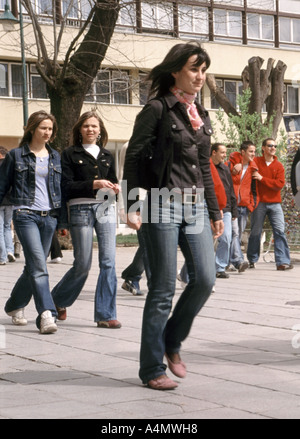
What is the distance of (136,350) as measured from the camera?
7211 mm

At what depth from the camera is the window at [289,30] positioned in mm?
52688

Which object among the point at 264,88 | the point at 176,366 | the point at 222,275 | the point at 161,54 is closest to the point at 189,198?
the point at 176,366

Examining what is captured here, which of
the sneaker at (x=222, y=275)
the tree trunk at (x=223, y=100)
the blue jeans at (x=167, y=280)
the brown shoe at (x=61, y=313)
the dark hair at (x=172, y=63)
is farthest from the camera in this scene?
the tree trunk at (x=223, y=100)

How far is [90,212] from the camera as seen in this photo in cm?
855

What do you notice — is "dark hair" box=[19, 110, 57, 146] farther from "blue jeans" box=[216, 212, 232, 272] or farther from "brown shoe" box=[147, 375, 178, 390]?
"blue jeans" box=[216, 212, 232, 272]

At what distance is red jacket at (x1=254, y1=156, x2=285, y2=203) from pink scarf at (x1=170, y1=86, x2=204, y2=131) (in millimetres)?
8993

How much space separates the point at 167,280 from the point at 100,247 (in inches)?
110

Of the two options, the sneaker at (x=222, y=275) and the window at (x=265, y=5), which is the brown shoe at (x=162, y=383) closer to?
the sneaker at (x=222, y=275)

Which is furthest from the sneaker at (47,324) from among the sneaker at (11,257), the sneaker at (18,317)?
the sneaker at (11,257)

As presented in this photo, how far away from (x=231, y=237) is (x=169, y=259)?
842 cm

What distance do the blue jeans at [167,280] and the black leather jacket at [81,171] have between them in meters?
2.74

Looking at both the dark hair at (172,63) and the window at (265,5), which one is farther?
the window at (265,5)

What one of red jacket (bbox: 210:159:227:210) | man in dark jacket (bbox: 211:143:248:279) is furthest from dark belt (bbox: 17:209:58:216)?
man in dark jacket (bbox: 211:143:248:279)

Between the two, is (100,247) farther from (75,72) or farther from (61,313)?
(75,72)
